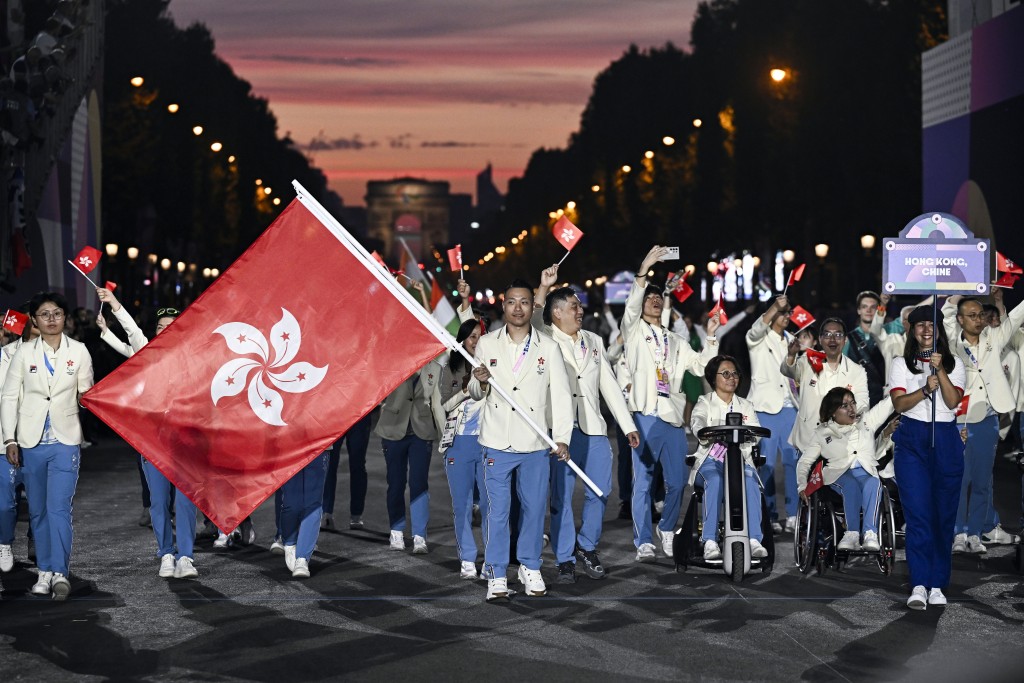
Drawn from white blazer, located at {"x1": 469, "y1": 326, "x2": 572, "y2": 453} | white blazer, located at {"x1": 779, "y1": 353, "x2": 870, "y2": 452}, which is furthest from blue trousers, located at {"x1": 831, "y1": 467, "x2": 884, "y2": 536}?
white blazer, located at {"x1": 469, "y1": 326, "x2": 572, "y2": 453}

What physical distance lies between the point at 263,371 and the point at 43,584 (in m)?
2.33

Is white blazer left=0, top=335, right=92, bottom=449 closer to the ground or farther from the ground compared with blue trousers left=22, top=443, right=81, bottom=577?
farther from the ground

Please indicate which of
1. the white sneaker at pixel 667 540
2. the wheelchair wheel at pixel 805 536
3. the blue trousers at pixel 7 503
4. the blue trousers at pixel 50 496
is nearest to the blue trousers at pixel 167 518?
the blue trousers at pixel 50 496

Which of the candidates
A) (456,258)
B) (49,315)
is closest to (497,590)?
(49,315)

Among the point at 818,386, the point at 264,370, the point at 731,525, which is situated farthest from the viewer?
the point at 818,386

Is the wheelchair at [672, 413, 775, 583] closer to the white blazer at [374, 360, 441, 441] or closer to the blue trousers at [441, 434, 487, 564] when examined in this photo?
the blue trousers at [441, 434, 487, 564]

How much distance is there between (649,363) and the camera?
11.9 meters

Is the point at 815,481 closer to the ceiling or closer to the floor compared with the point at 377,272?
closer to the floor

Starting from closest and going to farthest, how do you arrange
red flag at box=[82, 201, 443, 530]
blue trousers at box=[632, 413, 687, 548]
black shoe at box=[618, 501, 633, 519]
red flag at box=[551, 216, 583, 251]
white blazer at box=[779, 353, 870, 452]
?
red flag at box=[82, 201, 443, 530] < red flag at box=[551, 216, 583, 251] < blue trousers at box=[632, 413, 687, 548] < white blazer at box=[779, 353, 870, 452] < black shoe at box=[618, 501, 633, 519]

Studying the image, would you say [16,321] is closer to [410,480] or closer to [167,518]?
[167,518]

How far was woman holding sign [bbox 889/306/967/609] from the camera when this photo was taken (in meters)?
9.44

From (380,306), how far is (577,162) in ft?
312

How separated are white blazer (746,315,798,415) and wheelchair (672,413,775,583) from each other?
2338 mm

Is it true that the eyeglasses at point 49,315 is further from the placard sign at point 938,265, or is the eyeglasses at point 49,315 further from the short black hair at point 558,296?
the placard sign at point 938,265
